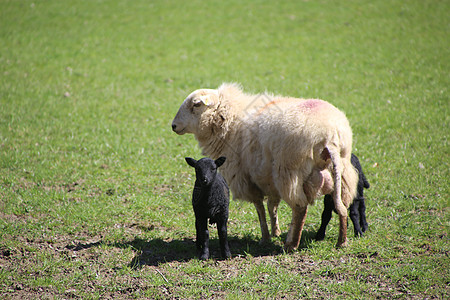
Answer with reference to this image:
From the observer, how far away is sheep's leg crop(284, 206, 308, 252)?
18.2 ft

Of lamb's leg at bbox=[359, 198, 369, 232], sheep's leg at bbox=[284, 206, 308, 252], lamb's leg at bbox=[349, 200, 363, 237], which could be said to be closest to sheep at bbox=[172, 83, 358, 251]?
sheep's leg at bbox=[284, 206, 308, 252]

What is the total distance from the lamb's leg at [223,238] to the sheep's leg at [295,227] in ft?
2.52

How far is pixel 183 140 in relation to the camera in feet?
31.7

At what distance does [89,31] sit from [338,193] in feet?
48.4

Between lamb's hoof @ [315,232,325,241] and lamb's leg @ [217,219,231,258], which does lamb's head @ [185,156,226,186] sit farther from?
lamb's hoof @ [315,232,325,241]

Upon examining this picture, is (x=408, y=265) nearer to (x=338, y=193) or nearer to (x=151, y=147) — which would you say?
(x=338, y=193)

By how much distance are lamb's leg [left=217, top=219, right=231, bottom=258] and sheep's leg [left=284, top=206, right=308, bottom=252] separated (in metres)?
0.77

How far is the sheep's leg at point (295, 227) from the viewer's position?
5.54m

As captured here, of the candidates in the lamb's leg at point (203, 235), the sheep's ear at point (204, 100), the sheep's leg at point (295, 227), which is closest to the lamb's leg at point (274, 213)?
the sheep's leg at point (295, 227)

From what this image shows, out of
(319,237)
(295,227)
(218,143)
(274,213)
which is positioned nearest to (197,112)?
(218,143)

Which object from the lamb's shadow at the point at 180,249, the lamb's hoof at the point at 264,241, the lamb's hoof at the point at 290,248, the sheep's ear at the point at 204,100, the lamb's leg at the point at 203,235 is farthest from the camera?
the sheep's ear at the point at 204,100

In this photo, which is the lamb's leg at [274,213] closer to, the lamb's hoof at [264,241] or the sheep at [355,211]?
the lamb's hoof at [264,241]

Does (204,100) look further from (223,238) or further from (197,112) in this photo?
(223,238)

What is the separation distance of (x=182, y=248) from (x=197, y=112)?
1.92 meters
